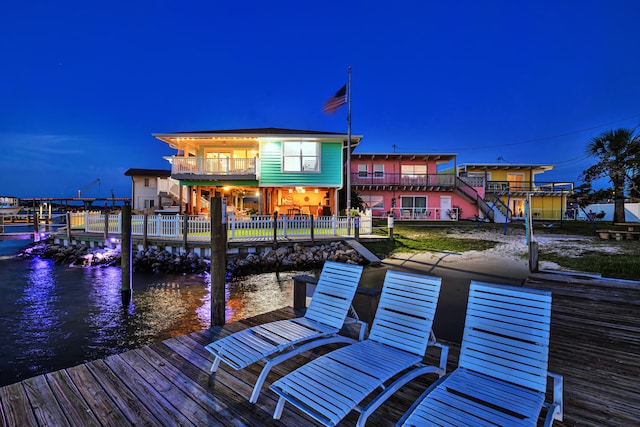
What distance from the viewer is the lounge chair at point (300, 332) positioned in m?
3.24

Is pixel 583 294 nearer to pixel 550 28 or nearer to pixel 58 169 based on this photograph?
pixel 550 28

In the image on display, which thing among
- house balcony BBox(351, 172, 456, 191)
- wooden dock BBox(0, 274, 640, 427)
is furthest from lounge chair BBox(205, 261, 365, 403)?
house balcony BBox(351, 172, 456, 191)

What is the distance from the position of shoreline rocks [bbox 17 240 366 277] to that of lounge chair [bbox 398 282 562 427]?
10758 mm

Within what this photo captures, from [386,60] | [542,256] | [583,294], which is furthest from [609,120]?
[583,294]

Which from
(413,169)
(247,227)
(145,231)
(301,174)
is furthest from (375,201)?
(145,231)

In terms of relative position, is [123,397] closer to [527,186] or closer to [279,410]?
[279,410]

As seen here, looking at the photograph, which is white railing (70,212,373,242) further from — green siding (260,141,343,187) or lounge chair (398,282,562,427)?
lounge chair (398,282,562,427)

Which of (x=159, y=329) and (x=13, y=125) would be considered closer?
(x=159, y=329)

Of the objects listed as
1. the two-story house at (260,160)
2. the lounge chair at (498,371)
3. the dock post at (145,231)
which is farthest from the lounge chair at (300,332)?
the two-story house at (260,160)

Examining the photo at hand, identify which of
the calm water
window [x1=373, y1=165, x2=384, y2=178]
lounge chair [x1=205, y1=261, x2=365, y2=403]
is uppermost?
window [x1=373, y1=165, x2=384, y2=178]

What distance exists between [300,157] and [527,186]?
27081 millimetres

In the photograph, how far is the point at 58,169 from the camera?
5177 inches

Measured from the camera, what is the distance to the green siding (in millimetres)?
20188

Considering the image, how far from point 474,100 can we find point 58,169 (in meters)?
159
